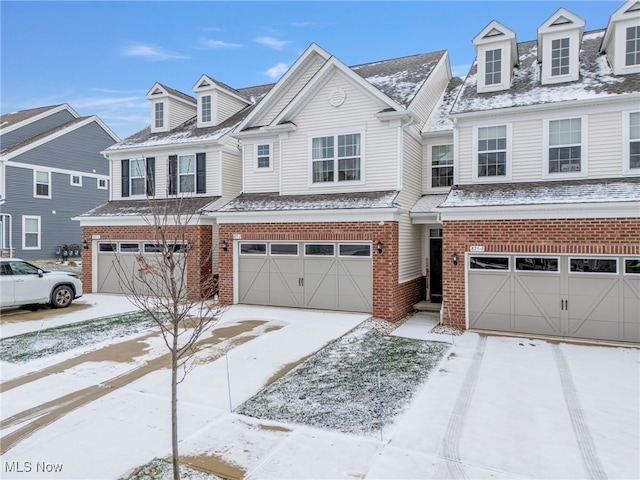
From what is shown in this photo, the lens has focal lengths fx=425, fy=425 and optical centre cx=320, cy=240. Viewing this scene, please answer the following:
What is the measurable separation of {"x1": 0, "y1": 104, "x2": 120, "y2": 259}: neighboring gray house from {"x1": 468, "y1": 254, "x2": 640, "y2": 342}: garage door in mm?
24167

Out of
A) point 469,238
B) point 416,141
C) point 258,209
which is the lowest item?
point 469,238

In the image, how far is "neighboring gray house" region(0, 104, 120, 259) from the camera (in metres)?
23.7

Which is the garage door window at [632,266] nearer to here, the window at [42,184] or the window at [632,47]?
the window at [632,47]

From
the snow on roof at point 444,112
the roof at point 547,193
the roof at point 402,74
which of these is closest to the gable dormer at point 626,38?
the roof at point 547,193

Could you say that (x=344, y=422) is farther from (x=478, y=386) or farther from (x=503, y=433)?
(x=478, y=386)

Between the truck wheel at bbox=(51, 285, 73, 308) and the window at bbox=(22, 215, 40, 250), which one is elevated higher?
the window at bbox=(22, 215, 40, 250)

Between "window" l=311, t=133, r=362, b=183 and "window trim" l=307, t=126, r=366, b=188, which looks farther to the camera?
"window" l=311, t=133, r=362, b=183

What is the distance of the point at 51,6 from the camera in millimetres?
15547

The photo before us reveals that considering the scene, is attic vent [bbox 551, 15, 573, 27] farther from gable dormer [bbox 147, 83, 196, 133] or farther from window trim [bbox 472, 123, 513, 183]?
gable dormer [bbox 147, 83, 196, 133]

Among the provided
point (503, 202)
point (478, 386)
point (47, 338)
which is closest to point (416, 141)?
point (503, 202)

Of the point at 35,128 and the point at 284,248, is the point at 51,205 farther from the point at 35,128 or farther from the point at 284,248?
the point at 284,248

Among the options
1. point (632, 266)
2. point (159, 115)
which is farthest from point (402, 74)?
point (159, 115)

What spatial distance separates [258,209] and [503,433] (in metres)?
10.1

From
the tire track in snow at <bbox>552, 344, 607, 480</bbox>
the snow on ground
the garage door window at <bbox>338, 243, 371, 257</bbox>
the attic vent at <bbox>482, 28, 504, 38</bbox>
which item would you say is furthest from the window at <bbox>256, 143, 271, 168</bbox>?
the tire track in snow at <bbox>552, 344, 607, 480</bbox>
